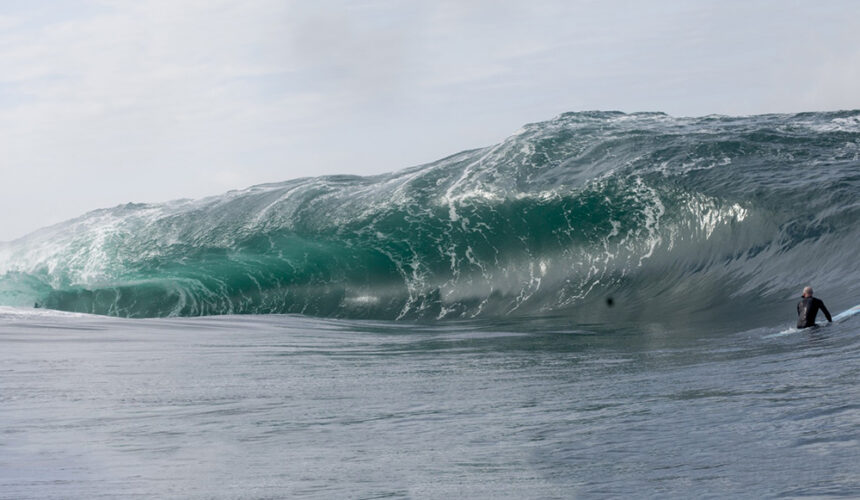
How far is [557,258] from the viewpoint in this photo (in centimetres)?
2547

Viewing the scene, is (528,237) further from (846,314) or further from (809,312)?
(809,312)

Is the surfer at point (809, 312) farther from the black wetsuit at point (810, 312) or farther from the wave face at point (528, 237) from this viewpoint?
the wave face at point (528, 237)

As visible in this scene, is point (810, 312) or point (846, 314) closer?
point (810, 312)

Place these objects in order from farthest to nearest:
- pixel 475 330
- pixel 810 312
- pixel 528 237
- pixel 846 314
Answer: pixel 528 237, pixel 475 330, pixel 846 314, pixel 810 312

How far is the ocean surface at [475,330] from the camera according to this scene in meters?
6.46

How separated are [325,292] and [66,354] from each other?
46.7ft

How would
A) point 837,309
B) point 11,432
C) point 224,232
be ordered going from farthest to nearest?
point 224,232
point 837,309
point 11,432

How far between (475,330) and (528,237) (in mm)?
8257

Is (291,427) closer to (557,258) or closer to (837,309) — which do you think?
(837,309)

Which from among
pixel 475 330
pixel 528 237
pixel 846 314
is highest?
pixel 528 237

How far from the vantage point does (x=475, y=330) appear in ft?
62.4

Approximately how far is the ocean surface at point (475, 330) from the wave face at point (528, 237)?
108 millimetres

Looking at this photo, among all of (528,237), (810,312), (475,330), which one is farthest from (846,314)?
(528,237)

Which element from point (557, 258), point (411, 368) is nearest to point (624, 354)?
point (411, 368)
